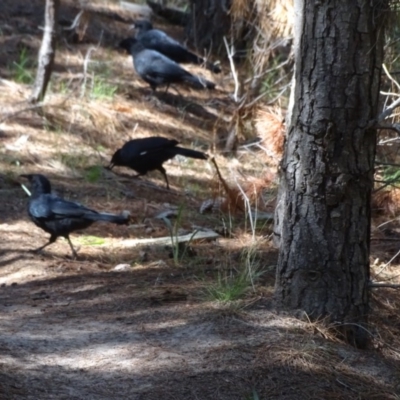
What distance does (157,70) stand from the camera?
12312mm

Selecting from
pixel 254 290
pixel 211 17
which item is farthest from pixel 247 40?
pixel 254 290

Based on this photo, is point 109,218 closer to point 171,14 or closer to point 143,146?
point 143,146

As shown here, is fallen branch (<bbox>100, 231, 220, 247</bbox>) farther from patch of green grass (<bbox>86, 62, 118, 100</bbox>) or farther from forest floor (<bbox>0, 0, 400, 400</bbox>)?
patch of green grass (<bbox>86, 62, 118, 100</bbox>)

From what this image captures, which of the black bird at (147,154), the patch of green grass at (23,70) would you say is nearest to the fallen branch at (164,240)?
the black bird at (147,154)

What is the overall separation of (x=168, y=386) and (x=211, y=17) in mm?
10160

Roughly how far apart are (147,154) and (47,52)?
71.9 inches

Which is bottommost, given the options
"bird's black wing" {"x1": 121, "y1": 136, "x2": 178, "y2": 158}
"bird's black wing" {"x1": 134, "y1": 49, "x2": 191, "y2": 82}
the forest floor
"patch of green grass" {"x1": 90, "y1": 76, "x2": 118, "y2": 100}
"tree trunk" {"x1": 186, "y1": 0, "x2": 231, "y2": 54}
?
the forest floor

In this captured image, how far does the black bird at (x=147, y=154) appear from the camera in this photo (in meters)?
9.47

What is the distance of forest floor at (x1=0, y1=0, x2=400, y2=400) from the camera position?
15.4ft

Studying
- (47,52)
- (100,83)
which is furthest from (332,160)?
(100,83)

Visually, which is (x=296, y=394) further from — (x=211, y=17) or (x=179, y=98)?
(x=211, y=17)

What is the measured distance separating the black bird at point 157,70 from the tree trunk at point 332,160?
720 cm

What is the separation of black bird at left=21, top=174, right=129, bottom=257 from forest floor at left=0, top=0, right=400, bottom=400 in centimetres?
21

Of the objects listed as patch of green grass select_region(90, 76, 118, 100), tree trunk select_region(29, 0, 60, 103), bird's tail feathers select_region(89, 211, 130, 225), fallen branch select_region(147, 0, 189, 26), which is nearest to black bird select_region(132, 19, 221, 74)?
patch of green grass select_region(90, 76, 118, 100)
